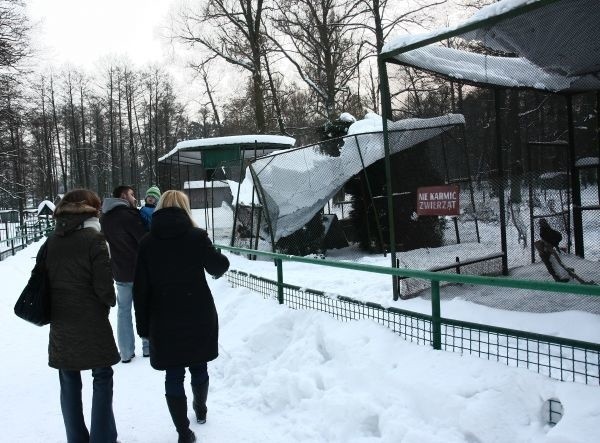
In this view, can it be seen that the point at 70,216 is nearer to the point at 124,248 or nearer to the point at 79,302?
the point at 79,302

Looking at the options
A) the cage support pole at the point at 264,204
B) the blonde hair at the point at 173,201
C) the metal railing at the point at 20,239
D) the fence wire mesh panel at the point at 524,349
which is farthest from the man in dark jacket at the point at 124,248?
the metal railing at the point at 20,239

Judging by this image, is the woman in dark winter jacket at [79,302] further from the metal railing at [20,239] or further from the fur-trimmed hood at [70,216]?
the metal railing at [20,239]

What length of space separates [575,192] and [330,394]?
5222mm

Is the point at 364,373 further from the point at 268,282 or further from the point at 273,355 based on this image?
the point at 268,282

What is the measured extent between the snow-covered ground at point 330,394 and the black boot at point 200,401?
106 millimetres

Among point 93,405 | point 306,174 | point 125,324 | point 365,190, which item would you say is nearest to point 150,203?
point 125,324

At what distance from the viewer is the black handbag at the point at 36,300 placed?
3127 millimetres

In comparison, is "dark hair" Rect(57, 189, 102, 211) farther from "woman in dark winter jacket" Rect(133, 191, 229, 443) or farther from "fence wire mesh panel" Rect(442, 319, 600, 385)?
"fence wire mesh panel" Rect(442, 319, 600, 385)

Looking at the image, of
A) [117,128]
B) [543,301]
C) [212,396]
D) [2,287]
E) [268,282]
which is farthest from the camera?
[117,128]

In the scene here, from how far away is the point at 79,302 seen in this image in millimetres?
3201

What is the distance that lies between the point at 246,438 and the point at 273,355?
1250 millimetres

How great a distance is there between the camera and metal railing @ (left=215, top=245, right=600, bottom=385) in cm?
315

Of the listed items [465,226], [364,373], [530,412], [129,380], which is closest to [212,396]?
[129,380]

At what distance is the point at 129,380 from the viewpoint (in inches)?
191
